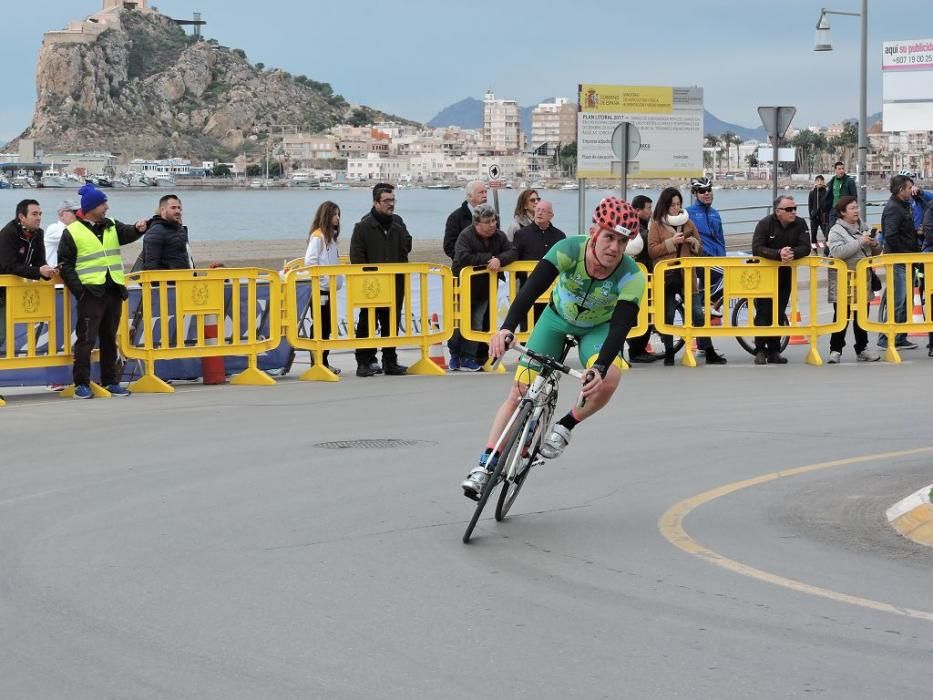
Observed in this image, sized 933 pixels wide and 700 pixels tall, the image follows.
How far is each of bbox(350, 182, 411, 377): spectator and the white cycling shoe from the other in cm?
934

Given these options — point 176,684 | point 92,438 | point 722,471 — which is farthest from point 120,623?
point 92,438

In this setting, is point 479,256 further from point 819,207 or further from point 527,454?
point 819,207

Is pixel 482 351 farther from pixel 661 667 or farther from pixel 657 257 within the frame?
pixel 661 667

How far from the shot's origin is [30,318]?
16.1 m

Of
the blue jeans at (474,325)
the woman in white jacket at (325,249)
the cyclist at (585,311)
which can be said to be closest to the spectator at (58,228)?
the woman in white jacket at (325,249)

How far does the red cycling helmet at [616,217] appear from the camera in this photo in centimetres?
888

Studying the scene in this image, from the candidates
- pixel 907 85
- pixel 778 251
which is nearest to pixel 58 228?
pixel 778 251

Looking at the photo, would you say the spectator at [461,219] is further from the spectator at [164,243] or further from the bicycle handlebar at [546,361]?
the bicycle handlebar at [546,361]

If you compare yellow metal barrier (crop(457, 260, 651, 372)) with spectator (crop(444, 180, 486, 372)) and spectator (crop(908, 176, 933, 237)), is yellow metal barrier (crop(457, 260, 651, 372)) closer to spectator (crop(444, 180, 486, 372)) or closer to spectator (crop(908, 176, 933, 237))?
spectator (crop(444, 180, 486, 372))

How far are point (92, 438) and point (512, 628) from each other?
280 inches

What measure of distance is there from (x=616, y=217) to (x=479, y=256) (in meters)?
9.53

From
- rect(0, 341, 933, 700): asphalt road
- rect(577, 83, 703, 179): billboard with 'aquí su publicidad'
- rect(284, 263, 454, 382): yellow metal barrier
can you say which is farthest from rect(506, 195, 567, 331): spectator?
rect(577, 83, 703, 179): billboard with 'aquí su publicidad'

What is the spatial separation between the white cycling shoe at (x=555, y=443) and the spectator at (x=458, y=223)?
943 centimetres

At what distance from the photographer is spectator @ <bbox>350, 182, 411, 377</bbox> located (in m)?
18.3
